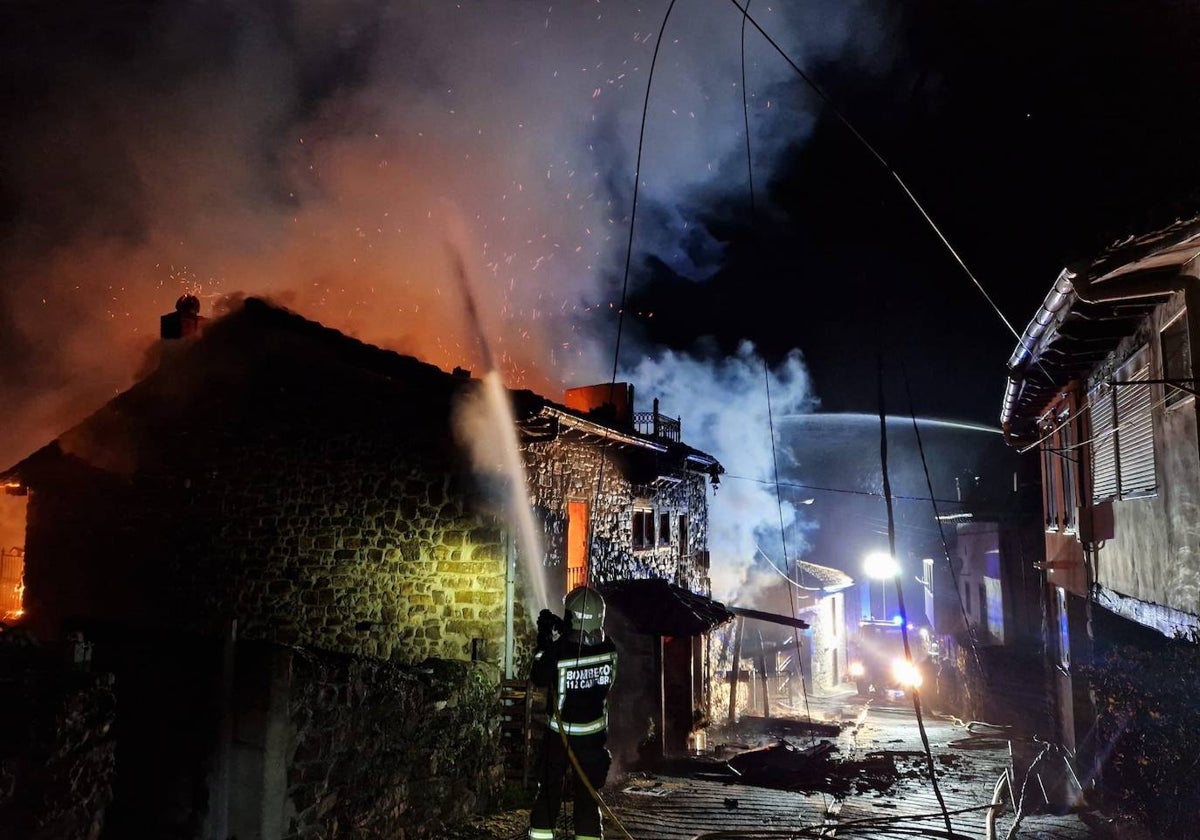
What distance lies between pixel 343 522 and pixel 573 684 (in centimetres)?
699

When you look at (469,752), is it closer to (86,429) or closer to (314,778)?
(314,778)

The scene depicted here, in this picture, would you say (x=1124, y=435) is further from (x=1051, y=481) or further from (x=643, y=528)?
(x=643, y=528)

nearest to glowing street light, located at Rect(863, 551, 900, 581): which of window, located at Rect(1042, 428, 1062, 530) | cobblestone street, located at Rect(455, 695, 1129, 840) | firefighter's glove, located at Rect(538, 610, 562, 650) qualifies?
window, located at Rect(1042, 428, 1062, 530)

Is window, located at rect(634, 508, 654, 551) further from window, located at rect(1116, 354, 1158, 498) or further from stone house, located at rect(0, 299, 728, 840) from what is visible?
window, located at rect(1116, 354, 1158, 498)

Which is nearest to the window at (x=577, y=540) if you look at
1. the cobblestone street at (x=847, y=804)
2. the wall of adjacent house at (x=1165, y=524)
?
the cobblestone street at (x=847, y=804)

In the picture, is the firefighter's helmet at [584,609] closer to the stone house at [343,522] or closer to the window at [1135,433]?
A: the stone house at [343,522]

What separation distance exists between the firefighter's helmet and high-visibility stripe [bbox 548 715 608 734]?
2.88 ft

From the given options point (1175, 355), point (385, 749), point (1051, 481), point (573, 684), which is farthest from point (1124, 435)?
point (385, 749)

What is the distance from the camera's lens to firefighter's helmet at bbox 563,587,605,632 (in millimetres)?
7305

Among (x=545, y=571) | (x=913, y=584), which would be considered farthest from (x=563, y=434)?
(x=913, y=584)

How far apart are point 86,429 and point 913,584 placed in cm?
4501

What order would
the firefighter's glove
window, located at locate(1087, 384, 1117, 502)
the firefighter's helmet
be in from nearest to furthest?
the firefighter's glove → the firefighter's helmet → window, located at locate(1087, 384, 1117, 502)

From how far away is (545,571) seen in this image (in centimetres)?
1278

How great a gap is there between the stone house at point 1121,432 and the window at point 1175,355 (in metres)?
0.02
